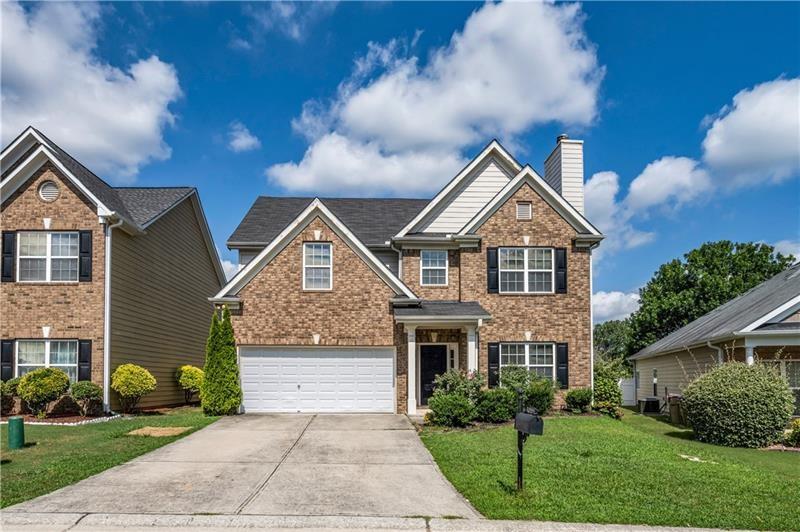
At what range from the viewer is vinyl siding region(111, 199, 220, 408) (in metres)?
19.8

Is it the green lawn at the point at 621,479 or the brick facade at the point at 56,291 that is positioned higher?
the brick facade at the point at 56,291

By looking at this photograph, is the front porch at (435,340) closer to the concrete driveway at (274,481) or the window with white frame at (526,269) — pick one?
the window with white frame at (526,269)

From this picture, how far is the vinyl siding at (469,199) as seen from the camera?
21625 mm

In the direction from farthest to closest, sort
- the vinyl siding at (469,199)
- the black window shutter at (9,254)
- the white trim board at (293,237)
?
1. the vinyl siding at (469,199)
2. the white trim board at (293,237)
3. the black window shutter at (9,254)

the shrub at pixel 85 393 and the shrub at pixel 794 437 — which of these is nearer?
the shrub at pixel 794 437

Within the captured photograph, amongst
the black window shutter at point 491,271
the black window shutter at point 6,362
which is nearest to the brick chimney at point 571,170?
the black window shutter at point 491,271

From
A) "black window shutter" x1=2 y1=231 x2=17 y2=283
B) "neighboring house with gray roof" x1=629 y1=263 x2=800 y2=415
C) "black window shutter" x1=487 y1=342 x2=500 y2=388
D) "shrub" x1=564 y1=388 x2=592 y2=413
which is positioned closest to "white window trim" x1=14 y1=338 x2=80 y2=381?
"black window shutter" x1=2 y1=231 x2=17 y2=283

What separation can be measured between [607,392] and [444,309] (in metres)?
5.72

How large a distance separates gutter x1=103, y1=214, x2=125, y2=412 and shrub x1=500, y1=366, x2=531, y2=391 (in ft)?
37.7

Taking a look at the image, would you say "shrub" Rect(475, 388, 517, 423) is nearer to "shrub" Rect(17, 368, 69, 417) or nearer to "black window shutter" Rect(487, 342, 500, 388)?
"black window shutter" Rect(487, 342, 500, 388)

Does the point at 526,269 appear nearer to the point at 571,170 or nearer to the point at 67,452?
the point at 571,170

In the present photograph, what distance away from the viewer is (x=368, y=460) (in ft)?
38.4

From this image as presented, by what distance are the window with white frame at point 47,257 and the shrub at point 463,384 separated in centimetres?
1122

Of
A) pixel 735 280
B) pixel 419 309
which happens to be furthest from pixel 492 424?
pixel 735 280
